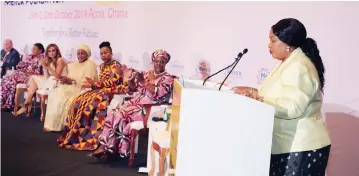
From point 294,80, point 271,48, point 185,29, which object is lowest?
point 294,80

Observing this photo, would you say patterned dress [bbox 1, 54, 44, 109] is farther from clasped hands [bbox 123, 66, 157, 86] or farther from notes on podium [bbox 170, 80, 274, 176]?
notes on podium [bbox 170, 80, 274, 176]

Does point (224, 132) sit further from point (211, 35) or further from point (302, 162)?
point (211, 35)

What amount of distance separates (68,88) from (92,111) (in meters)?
0.89

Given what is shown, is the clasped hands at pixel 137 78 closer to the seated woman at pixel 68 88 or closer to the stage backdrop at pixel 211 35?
the stage backdrop at pixel 211 35

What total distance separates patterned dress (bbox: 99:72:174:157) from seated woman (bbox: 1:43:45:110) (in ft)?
8.57

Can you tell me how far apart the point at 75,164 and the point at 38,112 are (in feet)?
9.38

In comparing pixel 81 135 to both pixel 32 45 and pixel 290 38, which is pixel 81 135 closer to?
pixel 32 45

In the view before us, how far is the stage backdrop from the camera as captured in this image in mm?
3508

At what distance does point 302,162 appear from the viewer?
1.86 metres

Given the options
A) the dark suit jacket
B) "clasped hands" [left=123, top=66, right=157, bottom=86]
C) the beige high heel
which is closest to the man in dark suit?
the dark suit jacket

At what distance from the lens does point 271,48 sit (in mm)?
1965

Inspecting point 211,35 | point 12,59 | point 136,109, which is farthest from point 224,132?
point 12,59

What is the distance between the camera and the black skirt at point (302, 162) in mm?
1864

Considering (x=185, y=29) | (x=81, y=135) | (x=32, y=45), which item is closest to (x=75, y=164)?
(x=81, y=135)
